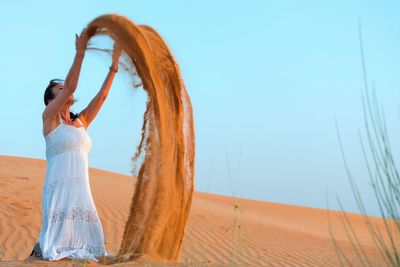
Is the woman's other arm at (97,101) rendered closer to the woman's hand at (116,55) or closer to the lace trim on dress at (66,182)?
the woman's hand at (116,55)

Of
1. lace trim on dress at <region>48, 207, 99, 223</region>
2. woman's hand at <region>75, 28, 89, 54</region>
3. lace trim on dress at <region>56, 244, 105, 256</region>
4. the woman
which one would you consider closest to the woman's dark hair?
the woman

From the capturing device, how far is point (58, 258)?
17.9 ft

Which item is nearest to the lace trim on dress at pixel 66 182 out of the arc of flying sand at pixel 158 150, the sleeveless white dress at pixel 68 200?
the sleeveless white dress at pixel 68 200

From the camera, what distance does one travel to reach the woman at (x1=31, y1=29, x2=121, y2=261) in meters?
5.63

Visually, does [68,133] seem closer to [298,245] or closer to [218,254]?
[218,254]

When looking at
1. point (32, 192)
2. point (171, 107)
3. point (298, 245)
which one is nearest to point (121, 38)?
point (171, 107)

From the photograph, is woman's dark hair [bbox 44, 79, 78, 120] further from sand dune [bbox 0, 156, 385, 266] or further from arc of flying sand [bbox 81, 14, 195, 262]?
sand dune [bbox 0, 156, 385, 266]

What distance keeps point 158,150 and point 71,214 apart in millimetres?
1064

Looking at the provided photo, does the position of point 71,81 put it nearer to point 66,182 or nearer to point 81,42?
point 81,42

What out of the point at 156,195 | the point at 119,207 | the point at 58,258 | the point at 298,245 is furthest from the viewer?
the point at 119,207

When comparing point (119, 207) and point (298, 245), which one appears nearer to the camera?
point (298, 245)

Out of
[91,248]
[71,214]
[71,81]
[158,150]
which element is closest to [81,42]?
[71,81]

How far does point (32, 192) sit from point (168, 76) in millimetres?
9958

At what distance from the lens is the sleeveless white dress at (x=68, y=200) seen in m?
5.66
